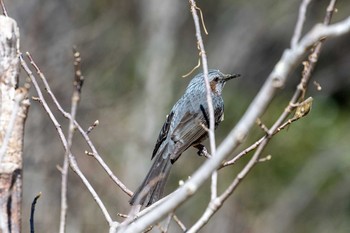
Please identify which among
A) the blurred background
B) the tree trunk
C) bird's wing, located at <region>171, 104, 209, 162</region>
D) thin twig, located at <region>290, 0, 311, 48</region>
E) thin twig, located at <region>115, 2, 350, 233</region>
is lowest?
thin twig, located at <region>115, 2, 350, 233</region>

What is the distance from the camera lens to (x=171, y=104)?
1188 cm

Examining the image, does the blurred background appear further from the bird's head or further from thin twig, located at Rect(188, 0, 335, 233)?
thin twig, located at Rect(188, 0, 335, 233)

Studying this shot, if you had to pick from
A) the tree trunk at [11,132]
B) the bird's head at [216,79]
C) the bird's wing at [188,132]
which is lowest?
the tree trunk at [11,132]

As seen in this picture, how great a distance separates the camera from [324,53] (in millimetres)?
15359

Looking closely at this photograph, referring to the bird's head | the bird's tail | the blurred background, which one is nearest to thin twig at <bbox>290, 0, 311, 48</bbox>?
the bird's tail

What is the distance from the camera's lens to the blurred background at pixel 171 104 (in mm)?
9539

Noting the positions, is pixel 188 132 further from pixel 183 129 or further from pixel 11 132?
pixel 11 132

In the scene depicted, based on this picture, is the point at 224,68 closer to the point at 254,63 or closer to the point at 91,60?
the point at 254,63

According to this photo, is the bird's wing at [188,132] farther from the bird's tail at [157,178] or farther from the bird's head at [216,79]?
the bird's head at [216,79]

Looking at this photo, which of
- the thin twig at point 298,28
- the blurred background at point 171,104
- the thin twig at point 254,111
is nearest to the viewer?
the thin twig at point 254,111

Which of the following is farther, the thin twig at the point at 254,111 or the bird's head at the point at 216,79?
the bird's head at the point at 216,79

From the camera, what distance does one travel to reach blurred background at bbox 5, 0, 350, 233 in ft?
31.3

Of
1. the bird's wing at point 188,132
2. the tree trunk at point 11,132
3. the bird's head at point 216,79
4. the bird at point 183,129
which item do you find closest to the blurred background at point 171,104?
the bird's head at point 216,79

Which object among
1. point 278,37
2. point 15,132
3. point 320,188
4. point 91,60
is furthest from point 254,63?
point 15,132
